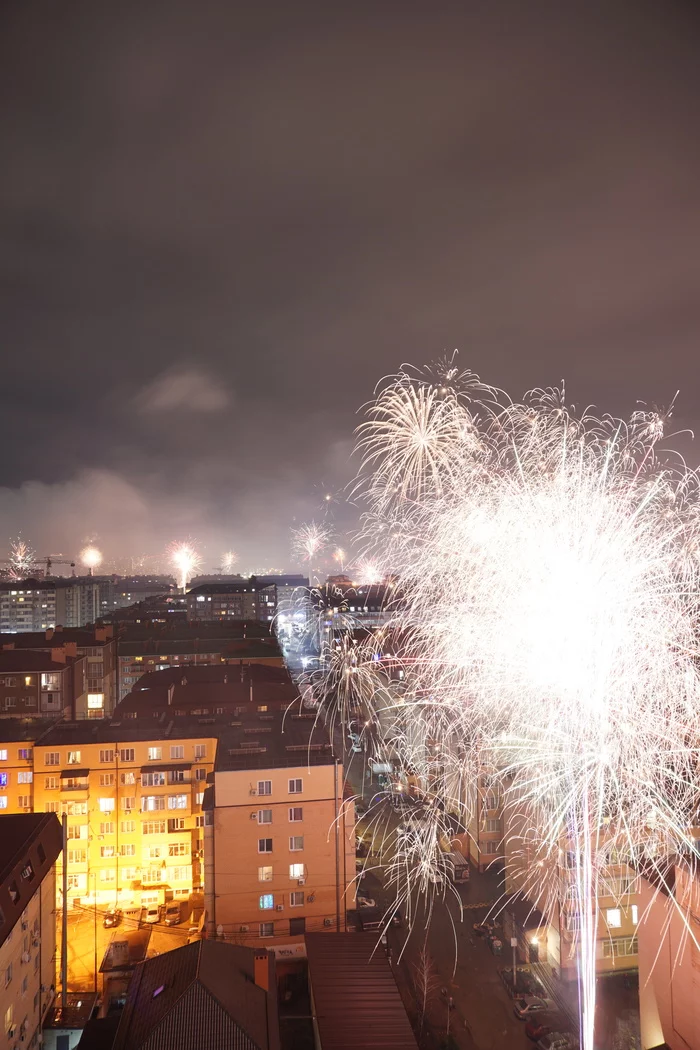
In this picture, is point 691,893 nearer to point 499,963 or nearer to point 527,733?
point 527,733

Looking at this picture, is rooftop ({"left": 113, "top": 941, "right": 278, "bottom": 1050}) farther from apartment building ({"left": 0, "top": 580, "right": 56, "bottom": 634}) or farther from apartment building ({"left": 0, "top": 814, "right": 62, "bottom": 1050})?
apartment building ({"left": 0, "top": 580, "right": 56, "bottom": 634})

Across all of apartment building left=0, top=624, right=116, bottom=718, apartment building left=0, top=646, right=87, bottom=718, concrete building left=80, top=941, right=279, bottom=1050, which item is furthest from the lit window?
apartment building left=0, top=624, right=116, bottom=718

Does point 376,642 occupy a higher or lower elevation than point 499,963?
higher

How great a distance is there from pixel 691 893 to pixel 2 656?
25.0 m

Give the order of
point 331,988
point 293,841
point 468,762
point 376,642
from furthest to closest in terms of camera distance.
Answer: point 376,642 → point 468,762 → point 293,841 → point 331,988

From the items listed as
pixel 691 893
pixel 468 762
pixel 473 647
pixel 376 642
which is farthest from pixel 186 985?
pixel 376 642

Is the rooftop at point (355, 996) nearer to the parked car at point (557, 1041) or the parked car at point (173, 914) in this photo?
the parked car at point (557, 1041)

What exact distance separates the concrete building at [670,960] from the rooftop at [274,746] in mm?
6133

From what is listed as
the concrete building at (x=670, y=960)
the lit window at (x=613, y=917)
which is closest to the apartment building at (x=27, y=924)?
the concrete building at (x=670, y=960)

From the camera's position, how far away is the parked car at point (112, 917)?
13492 millimetres

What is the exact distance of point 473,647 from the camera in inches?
490

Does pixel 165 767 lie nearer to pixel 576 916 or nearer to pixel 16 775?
pixel 16 775

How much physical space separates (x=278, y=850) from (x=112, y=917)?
16.6ft

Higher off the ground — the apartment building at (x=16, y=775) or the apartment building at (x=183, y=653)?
the apartment building at (x=183, y=653)
